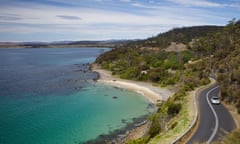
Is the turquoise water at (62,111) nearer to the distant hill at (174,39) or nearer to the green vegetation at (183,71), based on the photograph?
the green vegetation at (183,71)

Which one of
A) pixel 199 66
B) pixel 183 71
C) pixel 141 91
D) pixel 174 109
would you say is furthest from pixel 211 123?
pixel 183 71

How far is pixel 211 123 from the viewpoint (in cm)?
2328

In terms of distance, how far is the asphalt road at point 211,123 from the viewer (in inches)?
786

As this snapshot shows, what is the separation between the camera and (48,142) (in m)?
28.6

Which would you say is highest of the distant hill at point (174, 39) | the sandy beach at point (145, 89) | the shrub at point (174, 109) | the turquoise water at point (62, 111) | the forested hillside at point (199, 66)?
the distant hill at point (174, 39)

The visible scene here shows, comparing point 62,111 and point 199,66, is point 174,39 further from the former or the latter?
point 62,111

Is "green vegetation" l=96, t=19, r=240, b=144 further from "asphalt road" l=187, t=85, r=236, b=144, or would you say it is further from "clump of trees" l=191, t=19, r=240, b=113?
"asphalt road" l=187, t=85, r=236, b=144

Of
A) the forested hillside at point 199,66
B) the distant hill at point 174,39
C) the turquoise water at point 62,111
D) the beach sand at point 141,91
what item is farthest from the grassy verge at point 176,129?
the distant hill at point 174,39

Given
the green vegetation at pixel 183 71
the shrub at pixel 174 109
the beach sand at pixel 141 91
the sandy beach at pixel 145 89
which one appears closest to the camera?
the green vegetation at pixel 183 71

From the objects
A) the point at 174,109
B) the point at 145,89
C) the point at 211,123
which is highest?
the point at 211,123

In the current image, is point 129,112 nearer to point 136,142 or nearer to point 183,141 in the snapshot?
point 136,142

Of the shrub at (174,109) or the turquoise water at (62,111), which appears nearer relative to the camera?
the shrub at (174,109)

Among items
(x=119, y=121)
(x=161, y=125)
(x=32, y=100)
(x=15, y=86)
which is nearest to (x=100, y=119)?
(x=119, y=121)

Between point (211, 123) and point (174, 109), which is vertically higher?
point (211, 123)
